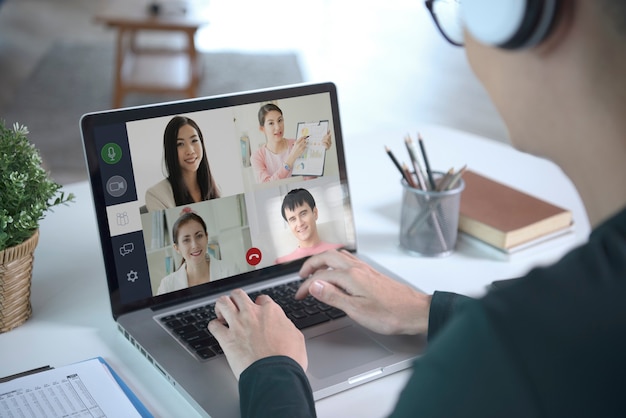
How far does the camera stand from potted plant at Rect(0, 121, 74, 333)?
0.97 metres

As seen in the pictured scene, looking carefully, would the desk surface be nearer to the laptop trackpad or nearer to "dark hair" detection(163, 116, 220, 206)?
"dark hair" detection(163, 116, 220, 206)

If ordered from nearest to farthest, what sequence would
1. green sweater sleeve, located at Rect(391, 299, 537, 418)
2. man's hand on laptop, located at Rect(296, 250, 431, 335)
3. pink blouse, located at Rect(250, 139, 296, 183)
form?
1. green sweater sleeve, located at Rect(391, 299, 537, 418)
2. man's hand on laptop, located at Rect(296, 250, 431, 335)
3. pink blouse, located at Rect(250, 139, 296, 183)

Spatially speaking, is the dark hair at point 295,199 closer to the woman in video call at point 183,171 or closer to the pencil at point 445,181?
the woman in video call at point 183,171

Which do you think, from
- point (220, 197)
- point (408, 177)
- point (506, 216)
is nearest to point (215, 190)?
point (220, 197)

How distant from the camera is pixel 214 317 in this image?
3.40 feet

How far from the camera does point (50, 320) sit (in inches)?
42.2

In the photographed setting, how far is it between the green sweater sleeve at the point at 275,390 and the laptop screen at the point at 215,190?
0.28m

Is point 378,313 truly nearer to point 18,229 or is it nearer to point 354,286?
point 354,286

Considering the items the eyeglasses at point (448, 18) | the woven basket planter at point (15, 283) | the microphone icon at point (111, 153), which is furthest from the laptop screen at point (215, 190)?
the eyeglasses at point (448, 18)

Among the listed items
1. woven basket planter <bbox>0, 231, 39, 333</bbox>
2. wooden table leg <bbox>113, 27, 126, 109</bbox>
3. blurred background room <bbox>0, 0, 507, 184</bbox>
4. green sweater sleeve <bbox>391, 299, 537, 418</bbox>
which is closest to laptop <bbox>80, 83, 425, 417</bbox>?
woven basket planter <bbox>0, 231, 39, 333</bbox>

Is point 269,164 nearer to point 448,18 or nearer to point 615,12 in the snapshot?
point 448,18

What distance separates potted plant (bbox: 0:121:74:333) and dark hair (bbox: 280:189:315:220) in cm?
34

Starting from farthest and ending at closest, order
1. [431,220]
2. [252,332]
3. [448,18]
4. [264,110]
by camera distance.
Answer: [431,220] < [264,110] < [252,332] < [448,18]

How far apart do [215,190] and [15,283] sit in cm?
31
